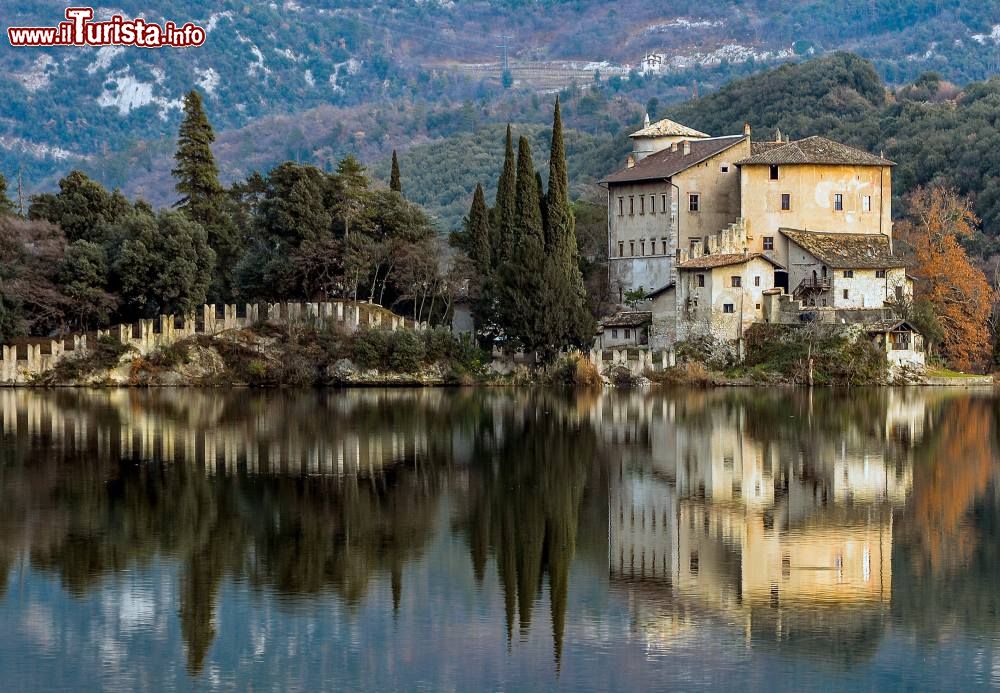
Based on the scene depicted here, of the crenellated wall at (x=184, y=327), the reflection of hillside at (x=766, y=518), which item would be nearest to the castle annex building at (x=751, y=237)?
the crenellated wall at (x=184, y=327)

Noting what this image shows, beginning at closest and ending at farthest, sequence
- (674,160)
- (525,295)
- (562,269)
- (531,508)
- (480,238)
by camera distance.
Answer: (531,508) < (525,295) < (562,269) < (480,238) < (674,160)

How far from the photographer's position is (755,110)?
131625 millimetres

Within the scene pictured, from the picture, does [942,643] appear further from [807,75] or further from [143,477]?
[807,75]

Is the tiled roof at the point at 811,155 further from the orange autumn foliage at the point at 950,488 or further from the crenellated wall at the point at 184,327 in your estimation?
the orange autumn foliage at the point at 950,488

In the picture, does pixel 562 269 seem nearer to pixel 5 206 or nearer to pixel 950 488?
pixel 5 206

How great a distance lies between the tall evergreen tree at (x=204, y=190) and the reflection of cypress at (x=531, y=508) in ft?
116

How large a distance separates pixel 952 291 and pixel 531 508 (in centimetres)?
4678

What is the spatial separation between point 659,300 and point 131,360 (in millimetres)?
20194

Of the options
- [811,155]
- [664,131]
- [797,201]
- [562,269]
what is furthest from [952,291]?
[562,269]

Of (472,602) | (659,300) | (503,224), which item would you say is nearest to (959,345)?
(659,300)

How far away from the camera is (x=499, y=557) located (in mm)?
30656

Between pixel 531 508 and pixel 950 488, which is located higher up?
pixel 950 488

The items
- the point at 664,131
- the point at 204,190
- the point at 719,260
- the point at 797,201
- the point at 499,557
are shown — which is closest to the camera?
the point at 499,557

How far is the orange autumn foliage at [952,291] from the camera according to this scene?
77.7 metres
